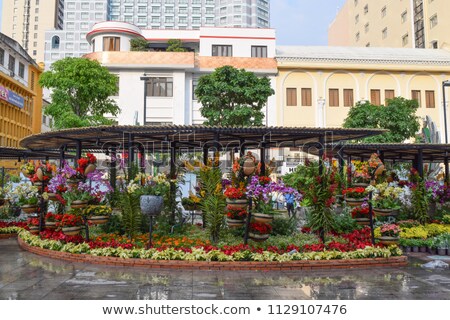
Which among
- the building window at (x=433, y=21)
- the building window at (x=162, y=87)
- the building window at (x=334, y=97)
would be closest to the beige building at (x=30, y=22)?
the building window at (x=162, y=87)

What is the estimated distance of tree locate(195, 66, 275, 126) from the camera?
95.0 ft

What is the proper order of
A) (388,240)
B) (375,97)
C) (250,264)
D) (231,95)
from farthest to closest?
(375,97) < (231,95) < (388,240) < (250,264)

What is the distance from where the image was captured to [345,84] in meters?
39.1

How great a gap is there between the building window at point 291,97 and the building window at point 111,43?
1732 cm

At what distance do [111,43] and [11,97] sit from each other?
11.2m

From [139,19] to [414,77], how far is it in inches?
3459

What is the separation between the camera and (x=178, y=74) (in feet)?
121

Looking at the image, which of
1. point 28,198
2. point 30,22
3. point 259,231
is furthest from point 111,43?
point 30,22

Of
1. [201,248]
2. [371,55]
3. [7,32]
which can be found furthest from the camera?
[7,32]

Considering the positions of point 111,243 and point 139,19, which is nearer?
point 111,243

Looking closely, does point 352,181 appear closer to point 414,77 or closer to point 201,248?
point 201,248

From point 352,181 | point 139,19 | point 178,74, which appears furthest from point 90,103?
point 139,19

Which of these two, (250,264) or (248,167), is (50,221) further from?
(250,264)

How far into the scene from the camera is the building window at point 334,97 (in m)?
38.9
